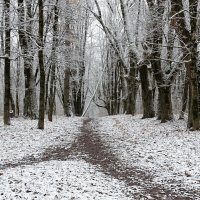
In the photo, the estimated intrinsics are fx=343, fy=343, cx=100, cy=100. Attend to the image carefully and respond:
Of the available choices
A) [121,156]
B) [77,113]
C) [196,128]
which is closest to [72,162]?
[121,156]

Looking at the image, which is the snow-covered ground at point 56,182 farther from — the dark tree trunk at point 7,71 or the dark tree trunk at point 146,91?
the dark tree trunk at point 146,91

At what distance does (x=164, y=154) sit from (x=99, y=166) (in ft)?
8.80

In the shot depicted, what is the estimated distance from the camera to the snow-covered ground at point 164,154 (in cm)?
970

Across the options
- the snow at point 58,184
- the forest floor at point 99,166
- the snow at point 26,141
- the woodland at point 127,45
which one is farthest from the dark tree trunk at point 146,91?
the snow at point 58,184

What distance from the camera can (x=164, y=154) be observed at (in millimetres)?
12422

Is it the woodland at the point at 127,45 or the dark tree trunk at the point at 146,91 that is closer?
the woodland at the point at 127,45

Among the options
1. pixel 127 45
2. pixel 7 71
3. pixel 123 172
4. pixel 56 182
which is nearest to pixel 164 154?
pixel 123 172

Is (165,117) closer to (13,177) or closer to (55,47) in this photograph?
(55,47)

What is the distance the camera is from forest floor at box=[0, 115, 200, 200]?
26.1 ft

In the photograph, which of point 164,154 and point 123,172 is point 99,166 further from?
point 164,154

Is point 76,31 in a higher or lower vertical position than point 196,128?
higher

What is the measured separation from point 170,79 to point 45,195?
51.2 ft

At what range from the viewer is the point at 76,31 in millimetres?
43312

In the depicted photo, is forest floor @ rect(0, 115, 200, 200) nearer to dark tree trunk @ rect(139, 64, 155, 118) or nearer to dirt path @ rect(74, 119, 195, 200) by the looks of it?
dirt path @ rect(74, 119, 195, 200)
